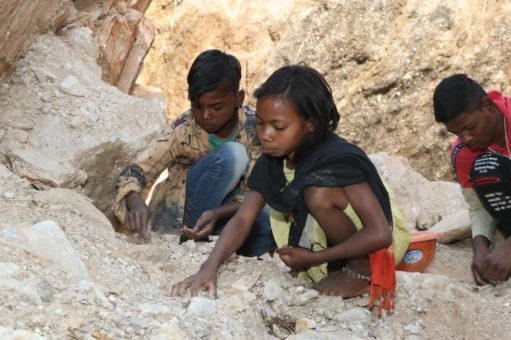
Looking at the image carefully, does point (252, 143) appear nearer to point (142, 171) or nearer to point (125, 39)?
point (142, 171)

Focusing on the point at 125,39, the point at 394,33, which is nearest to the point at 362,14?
the point at 394,33

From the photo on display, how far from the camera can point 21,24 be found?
3754 mm

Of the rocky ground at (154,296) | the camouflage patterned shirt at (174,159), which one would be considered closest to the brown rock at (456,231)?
the rocky ground at (154,296)

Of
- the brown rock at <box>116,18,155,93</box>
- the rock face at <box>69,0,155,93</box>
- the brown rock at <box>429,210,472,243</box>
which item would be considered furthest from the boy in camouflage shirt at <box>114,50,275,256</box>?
Result: the brown rock at <box>116,18,155,93</box>

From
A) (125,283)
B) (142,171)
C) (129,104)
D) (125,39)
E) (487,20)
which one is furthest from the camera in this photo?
(487,20)

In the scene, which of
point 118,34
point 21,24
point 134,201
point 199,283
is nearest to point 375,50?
point 118,34

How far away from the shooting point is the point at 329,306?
2.69 m

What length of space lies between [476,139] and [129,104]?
2088mm

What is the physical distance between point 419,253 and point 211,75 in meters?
1.28

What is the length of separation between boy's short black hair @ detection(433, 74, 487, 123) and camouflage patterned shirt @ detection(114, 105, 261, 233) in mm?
863

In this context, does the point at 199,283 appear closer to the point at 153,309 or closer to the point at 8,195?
the point at 153,309

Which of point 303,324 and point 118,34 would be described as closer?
point 303,324

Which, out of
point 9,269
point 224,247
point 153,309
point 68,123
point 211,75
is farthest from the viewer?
point 68,123

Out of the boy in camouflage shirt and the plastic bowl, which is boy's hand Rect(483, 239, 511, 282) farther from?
the boy in camouflage shirt
